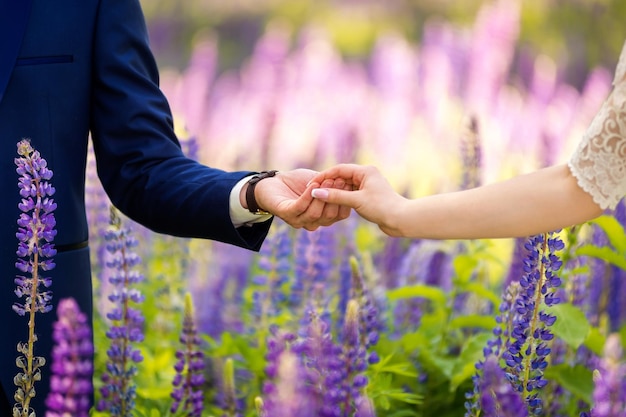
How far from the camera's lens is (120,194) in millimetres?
2703

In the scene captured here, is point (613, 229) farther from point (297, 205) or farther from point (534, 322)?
point (297, 205)

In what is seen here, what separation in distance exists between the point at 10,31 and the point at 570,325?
5.22 feet

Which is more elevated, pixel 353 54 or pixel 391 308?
pixel 353 54

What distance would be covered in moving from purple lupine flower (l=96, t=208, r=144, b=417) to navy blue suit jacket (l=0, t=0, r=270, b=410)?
0.13 m

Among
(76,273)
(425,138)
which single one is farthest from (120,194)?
(425,138)

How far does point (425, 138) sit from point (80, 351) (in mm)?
4917

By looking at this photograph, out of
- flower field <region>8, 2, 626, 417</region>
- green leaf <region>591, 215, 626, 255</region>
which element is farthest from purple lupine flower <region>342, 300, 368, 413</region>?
green leaf <region>591, 215, 626, 255</region>

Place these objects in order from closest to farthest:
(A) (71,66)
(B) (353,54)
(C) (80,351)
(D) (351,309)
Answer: (C) (80,351) → (D) (351,309) → (A) (71,66) → (B) (353,54)

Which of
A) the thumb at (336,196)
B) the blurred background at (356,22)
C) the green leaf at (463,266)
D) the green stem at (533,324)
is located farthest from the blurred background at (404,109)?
the green stem at (533,324)

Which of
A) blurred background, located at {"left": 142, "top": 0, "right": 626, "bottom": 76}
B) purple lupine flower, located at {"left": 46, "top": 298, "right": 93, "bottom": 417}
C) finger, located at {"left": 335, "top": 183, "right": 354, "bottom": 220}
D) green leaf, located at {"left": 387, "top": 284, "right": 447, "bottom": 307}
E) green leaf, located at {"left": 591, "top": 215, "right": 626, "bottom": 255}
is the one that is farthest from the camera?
blurred background, located at {"left": 142, "top": 0, "right": 626, "bottom": 76}

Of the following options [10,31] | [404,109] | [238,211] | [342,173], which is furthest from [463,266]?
[404,109]

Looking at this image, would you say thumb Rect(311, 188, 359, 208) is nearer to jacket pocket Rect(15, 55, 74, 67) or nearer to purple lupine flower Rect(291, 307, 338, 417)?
purple lupine flower Rect(291, 307, 338, 417)

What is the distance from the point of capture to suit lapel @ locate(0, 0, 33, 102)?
2408mm

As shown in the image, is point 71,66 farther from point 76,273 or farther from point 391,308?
point 391,308
